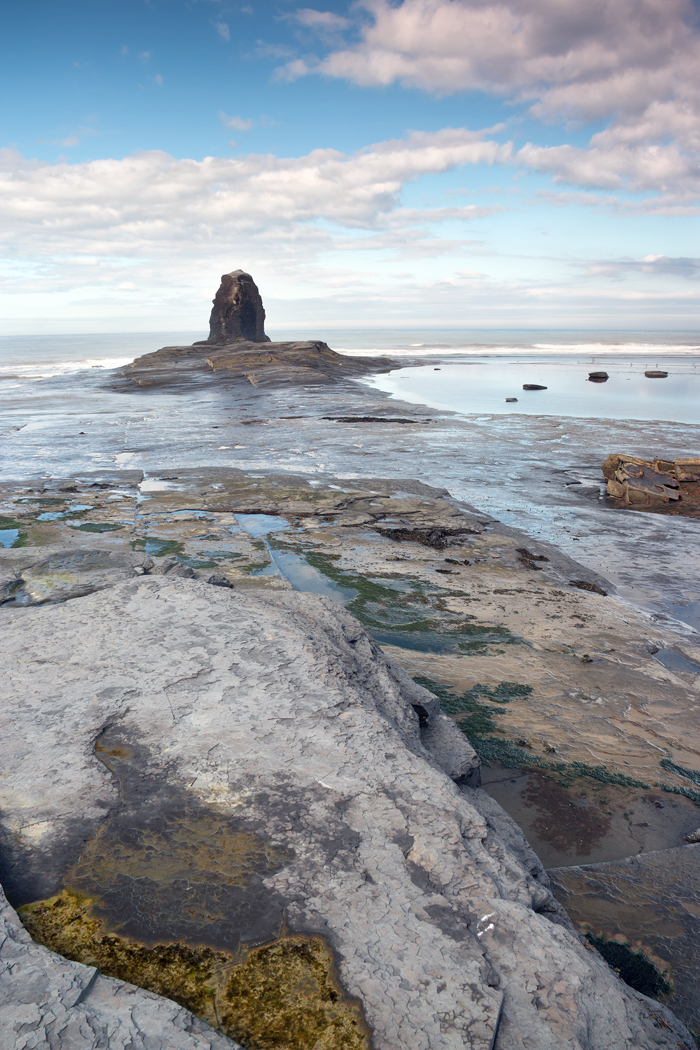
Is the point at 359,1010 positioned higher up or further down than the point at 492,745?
higher up

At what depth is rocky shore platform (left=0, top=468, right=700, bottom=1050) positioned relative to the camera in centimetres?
148

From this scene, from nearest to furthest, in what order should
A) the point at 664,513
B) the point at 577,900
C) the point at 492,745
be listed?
the point at 577,900 → the point at 492,745 → the point at 664,513

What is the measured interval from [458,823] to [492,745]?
1.66m

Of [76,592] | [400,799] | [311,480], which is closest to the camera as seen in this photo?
[400,799]

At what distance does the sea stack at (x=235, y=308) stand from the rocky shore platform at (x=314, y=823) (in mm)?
44774

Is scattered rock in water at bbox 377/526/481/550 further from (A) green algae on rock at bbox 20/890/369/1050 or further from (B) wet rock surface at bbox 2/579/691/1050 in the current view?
(A) green algae on rock at bbox 20/890/369/1050

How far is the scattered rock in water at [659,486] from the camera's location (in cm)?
966

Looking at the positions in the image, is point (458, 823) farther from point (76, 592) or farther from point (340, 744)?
point (76, 592)

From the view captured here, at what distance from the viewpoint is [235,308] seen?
46344mm

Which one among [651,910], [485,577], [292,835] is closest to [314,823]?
[292,835]

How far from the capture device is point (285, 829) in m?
1.92

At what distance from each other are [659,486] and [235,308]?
41661 mm

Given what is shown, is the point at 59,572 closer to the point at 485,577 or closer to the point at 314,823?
the point at 314,823

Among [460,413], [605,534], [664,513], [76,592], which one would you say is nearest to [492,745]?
[76,592]
